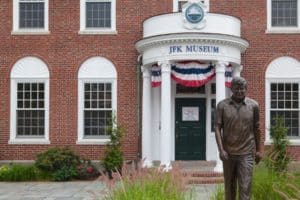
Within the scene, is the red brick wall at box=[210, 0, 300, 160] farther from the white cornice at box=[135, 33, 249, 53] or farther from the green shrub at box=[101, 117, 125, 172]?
the green shrub at box=[101, 117, 125, 172]

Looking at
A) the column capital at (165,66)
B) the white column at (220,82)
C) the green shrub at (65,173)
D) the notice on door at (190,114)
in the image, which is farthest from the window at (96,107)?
the white column at (220,82)

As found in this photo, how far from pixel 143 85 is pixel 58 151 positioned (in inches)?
154

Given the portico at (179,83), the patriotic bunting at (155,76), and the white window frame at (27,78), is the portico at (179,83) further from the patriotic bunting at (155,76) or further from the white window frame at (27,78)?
the white window frame at (27,78)

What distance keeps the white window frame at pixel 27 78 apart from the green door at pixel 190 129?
5.07m

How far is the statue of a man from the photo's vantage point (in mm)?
9305

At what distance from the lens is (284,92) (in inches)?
837

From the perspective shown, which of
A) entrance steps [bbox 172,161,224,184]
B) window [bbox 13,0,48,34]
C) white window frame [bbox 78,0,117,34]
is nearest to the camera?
entrance steps [bbox 172,161,224,184]

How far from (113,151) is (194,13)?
5501 millimetres

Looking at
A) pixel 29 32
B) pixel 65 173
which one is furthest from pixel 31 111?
pixel 65 173

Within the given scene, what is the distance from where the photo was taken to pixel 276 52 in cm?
2130

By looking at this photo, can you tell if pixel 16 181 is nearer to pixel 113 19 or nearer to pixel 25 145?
pixel 25 145

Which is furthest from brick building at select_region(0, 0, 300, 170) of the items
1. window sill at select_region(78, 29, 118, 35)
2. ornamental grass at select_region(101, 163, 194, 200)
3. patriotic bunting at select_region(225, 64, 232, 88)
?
ornamental grass at select_region(101, 163, 194, 200)

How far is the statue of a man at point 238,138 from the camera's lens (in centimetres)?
930

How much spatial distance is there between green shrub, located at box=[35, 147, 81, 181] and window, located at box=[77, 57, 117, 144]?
1848 mm
